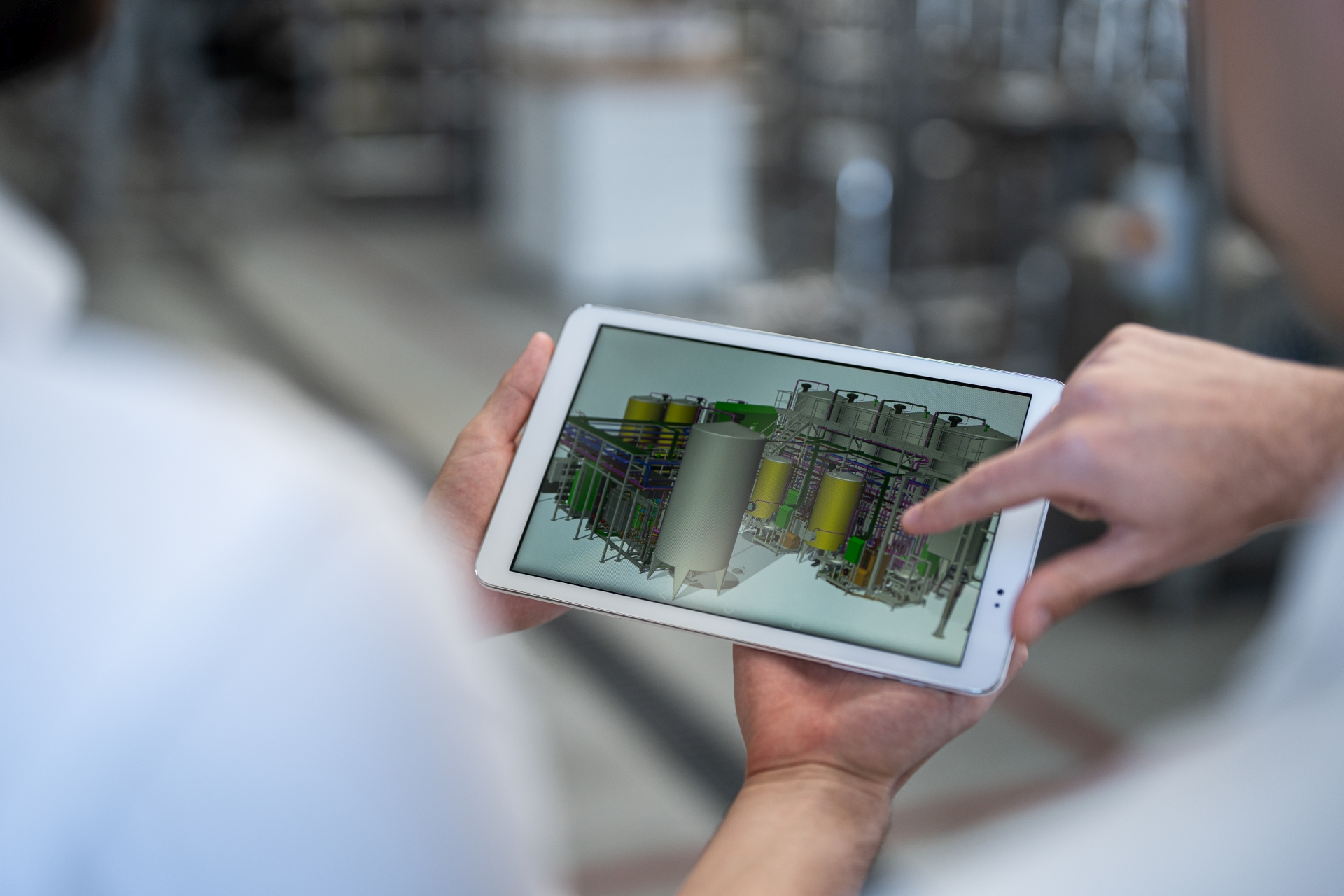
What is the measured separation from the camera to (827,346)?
2.11ft

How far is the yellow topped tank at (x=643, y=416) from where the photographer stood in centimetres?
65

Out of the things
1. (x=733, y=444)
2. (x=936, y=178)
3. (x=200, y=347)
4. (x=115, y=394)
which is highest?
(x=115, y=394)

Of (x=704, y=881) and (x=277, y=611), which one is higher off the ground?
(x=277, y=611)

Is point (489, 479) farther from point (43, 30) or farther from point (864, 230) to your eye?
point (864, 230)

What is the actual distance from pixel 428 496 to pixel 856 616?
11.5 inches

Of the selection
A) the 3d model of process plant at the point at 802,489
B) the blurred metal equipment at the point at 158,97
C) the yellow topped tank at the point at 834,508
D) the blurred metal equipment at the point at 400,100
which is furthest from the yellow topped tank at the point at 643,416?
the blurred metal equipment at the point at 400,100

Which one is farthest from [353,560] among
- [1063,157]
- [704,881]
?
[1063,157]

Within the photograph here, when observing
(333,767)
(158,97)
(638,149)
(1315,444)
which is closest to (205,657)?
(333,767)

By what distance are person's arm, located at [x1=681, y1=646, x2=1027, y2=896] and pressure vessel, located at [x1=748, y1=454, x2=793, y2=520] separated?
95 millimetres

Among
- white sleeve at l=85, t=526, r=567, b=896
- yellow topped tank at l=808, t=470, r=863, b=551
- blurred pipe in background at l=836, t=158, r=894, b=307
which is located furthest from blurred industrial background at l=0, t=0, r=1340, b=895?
white sleeve at l=85, t=526, r=567, b=896

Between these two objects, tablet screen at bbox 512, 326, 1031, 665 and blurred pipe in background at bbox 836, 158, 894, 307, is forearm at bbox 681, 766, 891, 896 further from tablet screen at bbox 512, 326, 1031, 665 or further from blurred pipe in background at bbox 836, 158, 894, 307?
blurred pipe in background at bbox 836, 158, 894, 307

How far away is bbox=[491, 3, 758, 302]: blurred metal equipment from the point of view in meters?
4.16

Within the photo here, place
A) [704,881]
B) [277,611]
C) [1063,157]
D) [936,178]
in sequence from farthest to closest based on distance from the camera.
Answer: [936,178] → [1063,157] → [704,881] → [277,611]

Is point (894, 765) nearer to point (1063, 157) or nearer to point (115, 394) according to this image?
point (115, 394)
